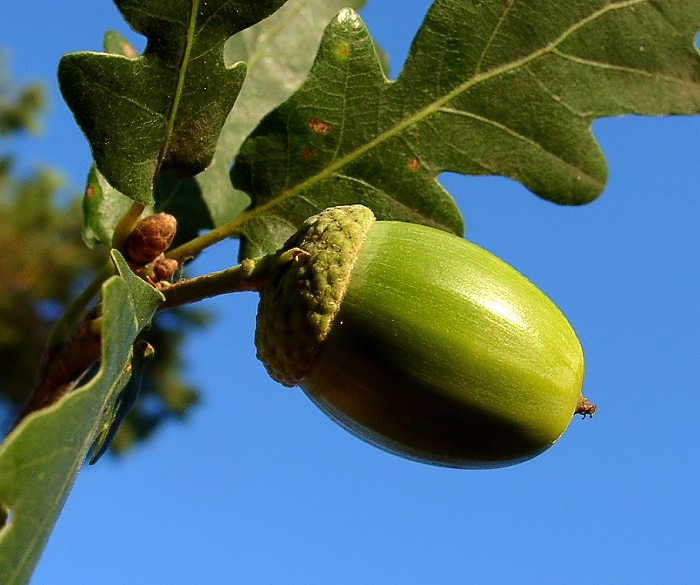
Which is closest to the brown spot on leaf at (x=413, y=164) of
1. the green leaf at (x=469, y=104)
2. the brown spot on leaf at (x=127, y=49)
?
the green leaf at (x=469, y=104)

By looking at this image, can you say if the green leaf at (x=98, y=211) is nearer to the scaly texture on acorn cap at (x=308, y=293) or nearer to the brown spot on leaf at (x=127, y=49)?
the brown spot on leaf at (x=127, y=49)

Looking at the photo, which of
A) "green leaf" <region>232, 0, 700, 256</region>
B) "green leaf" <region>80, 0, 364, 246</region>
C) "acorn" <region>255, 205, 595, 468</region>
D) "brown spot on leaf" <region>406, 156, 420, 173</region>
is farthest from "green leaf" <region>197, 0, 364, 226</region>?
"acorn" <region>255, 205, 595, 468</region>

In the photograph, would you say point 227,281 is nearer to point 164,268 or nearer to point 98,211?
point 164,268

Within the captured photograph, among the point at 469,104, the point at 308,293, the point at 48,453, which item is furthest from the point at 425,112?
the point at 48,453

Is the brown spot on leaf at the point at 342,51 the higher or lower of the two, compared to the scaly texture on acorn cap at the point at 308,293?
higher

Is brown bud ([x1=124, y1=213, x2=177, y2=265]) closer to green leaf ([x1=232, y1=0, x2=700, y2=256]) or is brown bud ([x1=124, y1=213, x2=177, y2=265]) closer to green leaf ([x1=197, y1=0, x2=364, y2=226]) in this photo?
green leaf ([x1=232, y1=0, x2=700, y2=256])

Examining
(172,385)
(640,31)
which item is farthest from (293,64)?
(172,385)
